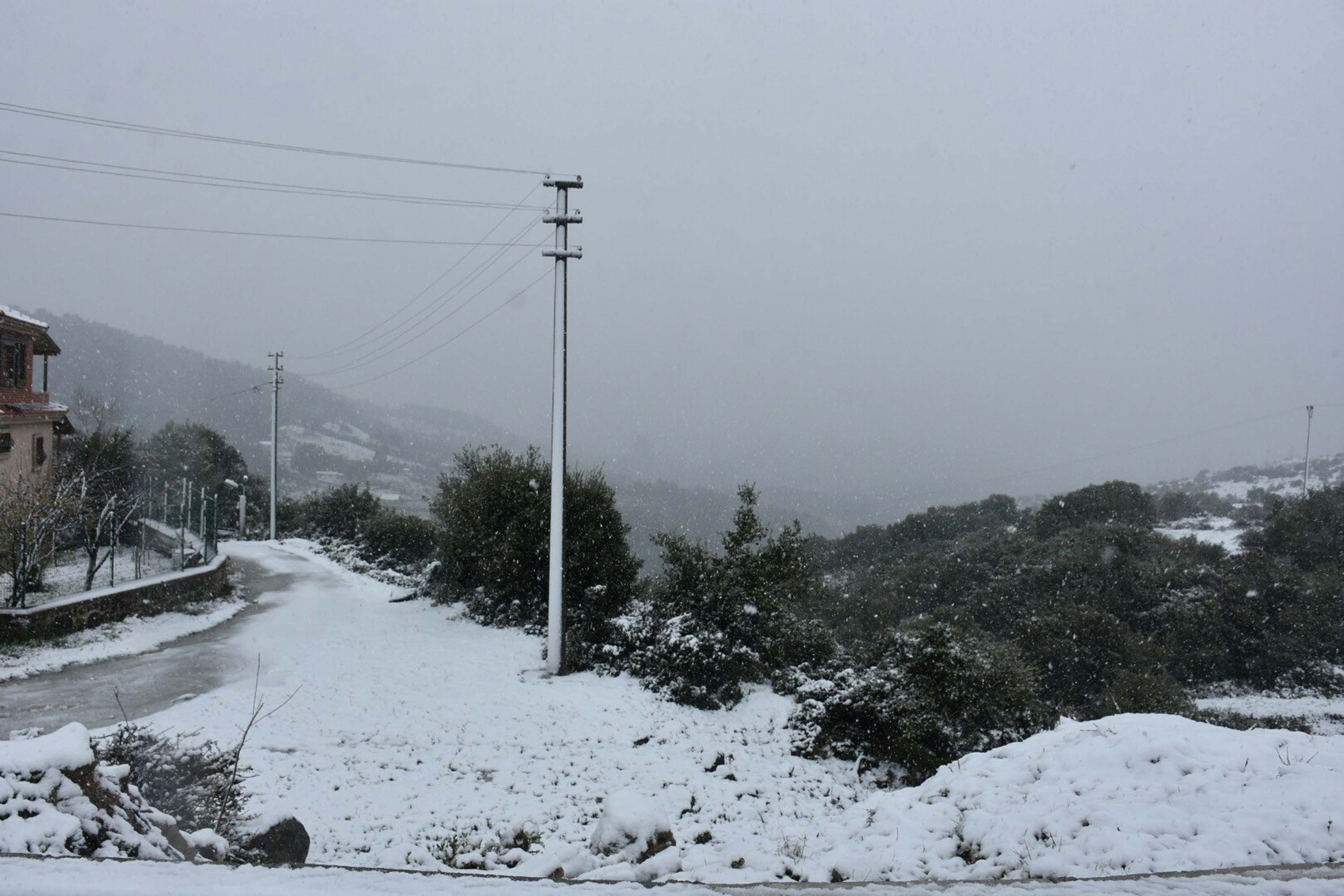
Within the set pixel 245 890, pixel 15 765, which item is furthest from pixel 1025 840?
pixel 15 765

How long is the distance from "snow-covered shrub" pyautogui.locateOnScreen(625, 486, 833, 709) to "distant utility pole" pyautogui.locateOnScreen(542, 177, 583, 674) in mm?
1685

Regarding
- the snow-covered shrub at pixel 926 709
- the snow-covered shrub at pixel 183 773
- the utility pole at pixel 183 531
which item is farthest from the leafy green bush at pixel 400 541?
the snow-covered shrub at pixel 926 709

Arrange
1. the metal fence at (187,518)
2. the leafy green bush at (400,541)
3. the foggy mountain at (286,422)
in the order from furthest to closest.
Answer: the foggy mountain at (286,422) < the leafy green bush at (400,541) < the metal fence at (187,518)

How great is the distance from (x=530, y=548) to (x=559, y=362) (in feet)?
18.9

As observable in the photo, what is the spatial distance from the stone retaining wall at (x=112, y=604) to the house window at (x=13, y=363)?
7799mm

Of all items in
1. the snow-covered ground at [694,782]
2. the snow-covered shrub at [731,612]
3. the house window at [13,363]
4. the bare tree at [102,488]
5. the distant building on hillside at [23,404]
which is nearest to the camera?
the snow-covered ground at [694,782]

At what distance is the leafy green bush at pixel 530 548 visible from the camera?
48.8 feet

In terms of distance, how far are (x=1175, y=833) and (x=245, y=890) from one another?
477cm

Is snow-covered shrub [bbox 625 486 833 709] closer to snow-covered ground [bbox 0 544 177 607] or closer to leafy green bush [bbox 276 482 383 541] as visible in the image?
snow-covered ground [bbox 0 544 177 607]

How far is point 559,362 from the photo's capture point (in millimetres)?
11742

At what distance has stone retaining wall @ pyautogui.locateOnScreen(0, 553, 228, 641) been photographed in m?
10.8

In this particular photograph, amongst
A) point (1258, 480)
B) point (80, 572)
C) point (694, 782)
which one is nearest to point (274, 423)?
point (80, 572)

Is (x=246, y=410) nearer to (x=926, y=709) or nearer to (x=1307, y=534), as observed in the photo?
(x=926, y=709)

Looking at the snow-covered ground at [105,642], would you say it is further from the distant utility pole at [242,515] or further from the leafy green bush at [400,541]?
the distant utility pole at [242,515]
